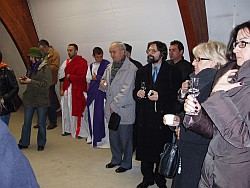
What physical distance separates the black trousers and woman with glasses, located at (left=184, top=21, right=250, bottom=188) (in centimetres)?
179

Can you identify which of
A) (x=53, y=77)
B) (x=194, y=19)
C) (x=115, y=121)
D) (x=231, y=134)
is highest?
(x=194, y=19)

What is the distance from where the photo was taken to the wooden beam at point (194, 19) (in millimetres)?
4883

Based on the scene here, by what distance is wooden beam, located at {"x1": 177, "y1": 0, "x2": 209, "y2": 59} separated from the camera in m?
4.88

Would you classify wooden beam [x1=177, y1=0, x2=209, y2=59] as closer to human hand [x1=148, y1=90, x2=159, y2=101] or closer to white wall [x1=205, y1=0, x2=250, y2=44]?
white wall [x1=205, y1=0, x2=250, y2=44]

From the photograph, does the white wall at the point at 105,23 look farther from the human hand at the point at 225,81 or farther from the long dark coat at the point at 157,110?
the human hand at the point at 225,81

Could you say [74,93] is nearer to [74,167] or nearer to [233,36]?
[74,167]

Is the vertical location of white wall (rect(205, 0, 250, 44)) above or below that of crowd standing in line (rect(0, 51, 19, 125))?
above

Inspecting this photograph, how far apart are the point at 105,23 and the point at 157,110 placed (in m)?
3.26

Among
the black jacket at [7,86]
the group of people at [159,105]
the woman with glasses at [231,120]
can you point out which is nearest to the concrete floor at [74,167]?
the group of people at [159,105]

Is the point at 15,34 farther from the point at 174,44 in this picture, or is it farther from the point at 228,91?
the point at 228,91

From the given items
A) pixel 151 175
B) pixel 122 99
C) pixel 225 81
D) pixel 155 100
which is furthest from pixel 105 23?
pixel 225 81

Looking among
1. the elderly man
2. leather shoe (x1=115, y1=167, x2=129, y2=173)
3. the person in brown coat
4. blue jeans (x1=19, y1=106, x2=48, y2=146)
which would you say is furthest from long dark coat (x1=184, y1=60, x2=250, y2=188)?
the person in brown coat

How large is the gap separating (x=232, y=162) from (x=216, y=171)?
0.12 m

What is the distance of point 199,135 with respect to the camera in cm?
251
